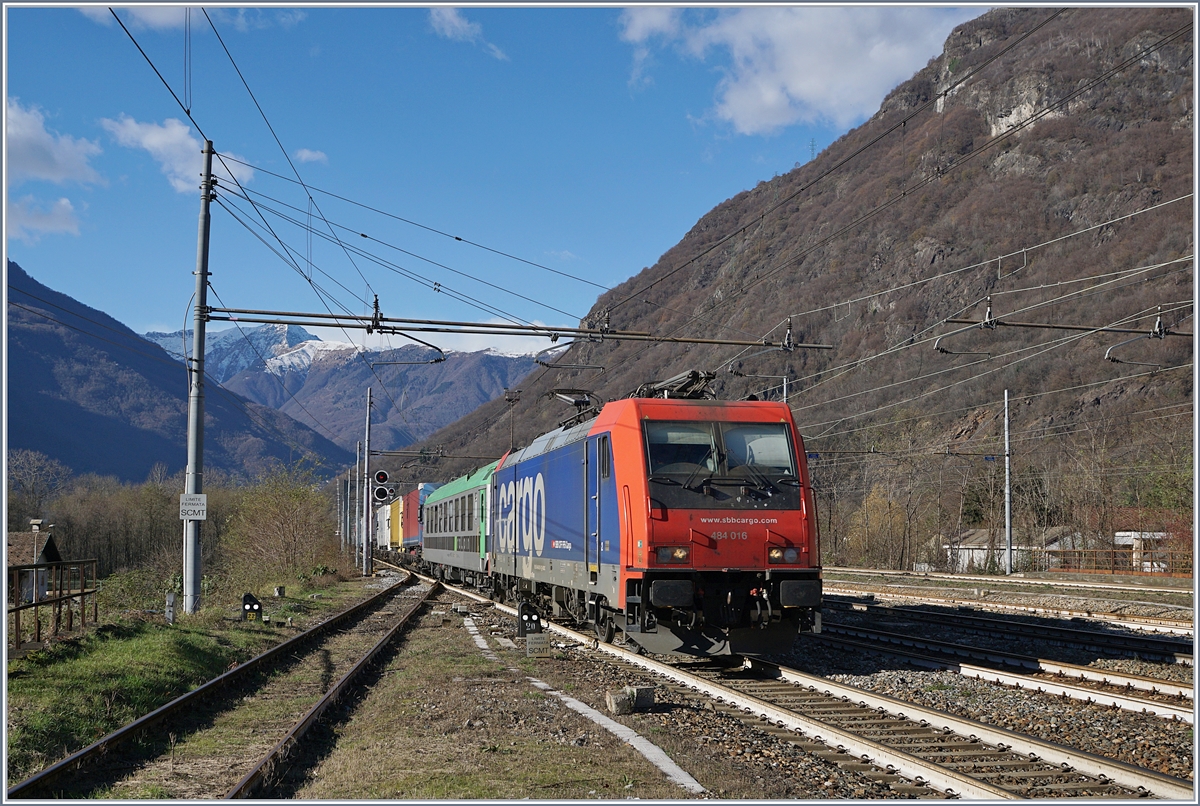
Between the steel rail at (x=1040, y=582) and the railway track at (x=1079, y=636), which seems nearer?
the railway track at (x=1079, y=636)

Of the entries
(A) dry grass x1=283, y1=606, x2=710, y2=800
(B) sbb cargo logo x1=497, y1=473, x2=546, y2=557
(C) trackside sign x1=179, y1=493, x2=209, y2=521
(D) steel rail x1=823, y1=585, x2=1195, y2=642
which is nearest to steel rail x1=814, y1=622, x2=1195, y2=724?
(D) steel rail x1=823, y1=585, x2=1195, y2=642

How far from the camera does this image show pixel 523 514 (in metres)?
20.6

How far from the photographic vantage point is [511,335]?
2059cm

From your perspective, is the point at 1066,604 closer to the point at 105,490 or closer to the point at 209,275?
the point at 209,275

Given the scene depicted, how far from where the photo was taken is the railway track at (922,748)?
7184 mm

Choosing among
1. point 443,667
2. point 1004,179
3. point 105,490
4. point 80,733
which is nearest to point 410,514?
point 105,490

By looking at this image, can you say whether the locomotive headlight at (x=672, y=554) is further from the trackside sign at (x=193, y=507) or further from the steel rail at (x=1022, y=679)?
the trackside sign at (x=193, y=507)

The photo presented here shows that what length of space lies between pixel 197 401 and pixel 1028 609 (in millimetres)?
19299

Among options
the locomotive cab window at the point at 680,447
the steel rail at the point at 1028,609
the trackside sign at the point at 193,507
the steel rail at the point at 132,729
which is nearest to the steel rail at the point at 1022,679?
the steel rail at the point at 1028,609

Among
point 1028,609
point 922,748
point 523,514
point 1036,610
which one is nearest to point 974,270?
point 1028,609

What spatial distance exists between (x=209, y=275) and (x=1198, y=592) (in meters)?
18.2

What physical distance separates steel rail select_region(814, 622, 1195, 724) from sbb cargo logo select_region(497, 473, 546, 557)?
561 cm

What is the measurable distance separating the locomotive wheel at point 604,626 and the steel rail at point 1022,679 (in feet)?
12.5

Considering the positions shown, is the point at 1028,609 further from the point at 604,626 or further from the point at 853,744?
the point at 853,744
